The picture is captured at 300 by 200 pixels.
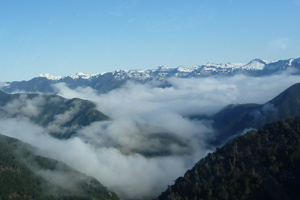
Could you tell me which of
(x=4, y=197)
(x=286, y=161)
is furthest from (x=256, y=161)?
(x=4, y=197)

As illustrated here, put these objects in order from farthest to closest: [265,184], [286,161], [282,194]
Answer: [286,161] < [265,184] < [282,194]

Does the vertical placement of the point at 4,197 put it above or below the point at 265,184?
below

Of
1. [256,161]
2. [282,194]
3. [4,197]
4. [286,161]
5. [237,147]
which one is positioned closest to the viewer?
[282,194]

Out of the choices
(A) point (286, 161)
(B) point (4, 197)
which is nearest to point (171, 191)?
(A) point (286, 161)

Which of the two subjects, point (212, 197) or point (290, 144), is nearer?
point (212, 197)

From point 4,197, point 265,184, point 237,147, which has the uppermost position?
point 237,147

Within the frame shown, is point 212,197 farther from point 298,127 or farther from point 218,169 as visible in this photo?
point 298,127
